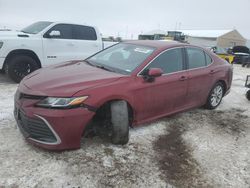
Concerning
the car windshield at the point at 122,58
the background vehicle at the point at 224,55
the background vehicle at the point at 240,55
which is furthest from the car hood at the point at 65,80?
the background vehicle at the point at 240,55

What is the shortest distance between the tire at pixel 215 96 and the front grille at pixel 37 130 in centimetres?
378

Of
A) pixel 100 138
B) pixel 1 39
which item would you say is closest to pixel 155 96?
pixel 100 138

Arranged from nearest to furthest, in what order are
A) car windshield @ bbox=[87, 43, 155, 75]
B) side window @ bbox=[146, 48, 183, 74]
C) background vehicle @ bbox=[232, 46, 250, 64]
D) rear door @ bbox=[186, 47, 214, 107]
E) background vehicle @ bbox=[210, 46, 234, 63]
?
car windshield @ bbox=[87, 43, 155, 75] < side window @ bbox=[146, 48, 183, 74] < rear door @ bbox=[186, 47, 214, 107] < background vehicle @ bbox=[210, 46, 234, 63] < background vehicle @ bbox=[232, 46, 250, 64]

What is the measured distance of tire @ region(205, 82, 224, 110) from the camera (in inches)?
238

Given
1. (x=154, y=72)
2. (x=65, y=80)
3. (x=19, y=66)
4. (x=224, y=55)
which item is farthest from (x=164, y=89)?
(x=224, y=55)

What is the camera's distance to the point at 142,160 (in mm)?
3812

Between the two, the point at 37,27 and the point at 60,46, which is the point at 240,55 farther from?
the point at 37,27

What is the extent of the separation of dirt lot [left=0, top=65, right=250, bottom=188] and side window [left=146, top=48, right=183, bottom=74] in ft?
3.60

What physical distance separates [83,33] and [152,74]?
17.0 ft

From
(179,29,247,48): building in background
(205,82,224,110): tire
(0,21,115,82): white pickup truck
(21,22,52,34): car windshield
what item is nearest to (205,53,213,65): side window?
(205,82,224,110): tire

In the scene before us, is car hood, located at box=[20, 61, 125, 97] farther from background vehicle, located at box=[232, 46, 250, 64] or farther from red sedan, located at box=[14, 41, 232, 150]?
background vehicle, located at box=[232, 46, 250, 64]

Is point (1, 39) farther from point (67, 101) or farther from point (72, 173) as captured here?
point (72, 173)

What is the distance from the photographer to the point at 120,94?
13.2 feet

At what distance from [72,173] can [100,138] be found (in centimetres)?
105
